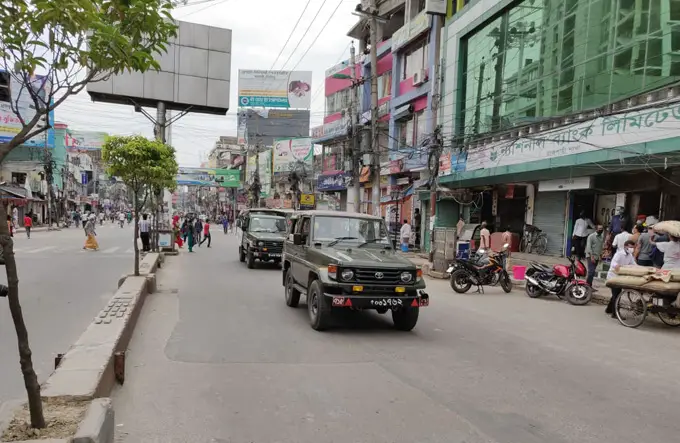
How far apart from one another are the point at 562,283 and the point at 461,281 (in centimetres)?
246

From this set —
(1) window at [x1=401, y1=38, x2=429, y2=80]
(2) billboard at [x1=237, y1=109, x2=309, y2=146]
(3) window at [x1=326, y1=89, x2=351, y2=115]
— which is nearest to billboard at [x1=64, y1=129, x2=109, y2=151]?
(2) billboard at [x1=237, y1=109, x2=309, y2=146]

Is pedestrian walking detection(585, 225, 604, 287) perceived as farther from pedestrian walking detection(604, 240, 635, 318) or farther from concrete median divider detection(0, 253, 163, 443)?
concrete median divider detection(0, 253, 163, 443)

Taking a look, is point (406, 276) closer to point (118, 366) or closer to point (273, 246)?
point (118, 366)

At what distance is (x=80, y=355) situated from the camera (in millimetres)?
4797

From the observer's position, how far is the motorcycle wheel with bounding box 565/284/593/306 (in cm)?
1150

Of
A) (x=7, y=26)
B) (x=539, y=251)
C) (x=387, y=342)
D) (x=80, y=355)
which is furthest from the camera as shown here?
(x=539, y=251)

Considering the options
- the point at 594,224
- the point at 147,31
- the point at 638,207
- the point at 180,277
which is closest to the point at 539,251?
the point at 594,224

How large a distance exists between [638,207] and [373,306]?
37.4 feet

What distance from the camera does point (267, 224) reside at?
18.2 m

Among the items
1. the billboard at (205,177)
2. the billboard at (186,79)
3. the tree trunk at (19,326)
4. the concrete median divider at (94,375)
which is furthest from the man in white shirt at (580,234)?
the billboard at (205,177)

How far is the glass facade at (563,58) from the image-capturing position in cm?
1259

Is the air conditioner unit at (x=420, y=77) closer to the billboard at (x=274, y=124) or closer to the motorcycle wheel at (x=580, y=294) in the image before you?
the motorcycle wheel at (x=580, y=294)

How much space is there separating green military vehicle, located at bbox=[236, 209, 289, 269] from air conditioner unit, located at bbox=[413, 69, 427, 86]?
1082 centimetres

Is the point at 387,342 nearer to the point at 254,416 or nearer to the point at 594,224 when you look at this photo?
the point at 254,416
